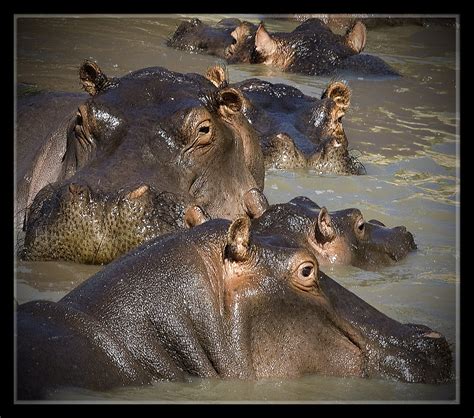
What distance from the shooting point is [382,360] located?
5.19 m

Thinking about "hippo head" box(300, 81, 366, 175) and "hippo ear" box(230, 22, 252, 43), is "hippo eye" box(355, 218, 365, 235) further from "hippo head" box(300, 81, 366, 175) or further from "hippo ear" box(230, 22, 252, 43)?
"hippo ear" box(230, 22, 252, 43)

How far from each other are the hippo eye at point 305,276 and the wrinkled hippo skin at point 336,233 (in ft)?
3.22

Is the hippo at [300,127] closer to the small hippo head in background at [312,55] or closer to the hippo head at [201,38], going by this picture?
the small hippo head in background at [312,55]

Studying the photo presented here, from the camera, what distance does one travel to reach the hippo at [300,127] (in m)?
10.3

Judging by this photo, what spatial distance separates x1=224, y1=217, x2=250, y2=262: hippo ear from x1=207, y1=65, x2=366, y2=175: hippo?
5.19m

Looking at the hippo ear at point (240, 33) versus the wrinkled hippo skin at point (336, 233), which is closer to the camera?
the wrinkled hippo skin at point (336, 233)

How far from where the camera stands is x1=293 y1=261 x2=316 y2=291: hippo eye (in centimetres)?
500

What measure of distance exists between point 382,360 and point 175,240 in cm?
110

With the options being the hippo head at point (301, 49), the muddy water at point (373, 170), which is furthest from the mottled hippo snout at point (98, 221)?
the hippo head at point (301, 49)

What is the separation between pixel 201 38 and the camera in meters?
16.8

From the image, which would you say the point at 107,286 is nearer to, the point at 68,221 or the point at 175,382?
the point at 175,382

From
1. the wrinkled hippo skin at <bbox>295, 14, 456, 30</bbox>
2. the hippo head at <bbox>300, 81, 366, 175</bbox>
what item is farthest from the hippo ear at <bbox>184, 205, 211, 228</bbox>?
the wrinkled hippo skin at <bbox>295, 14, 456, 30</bbox>
